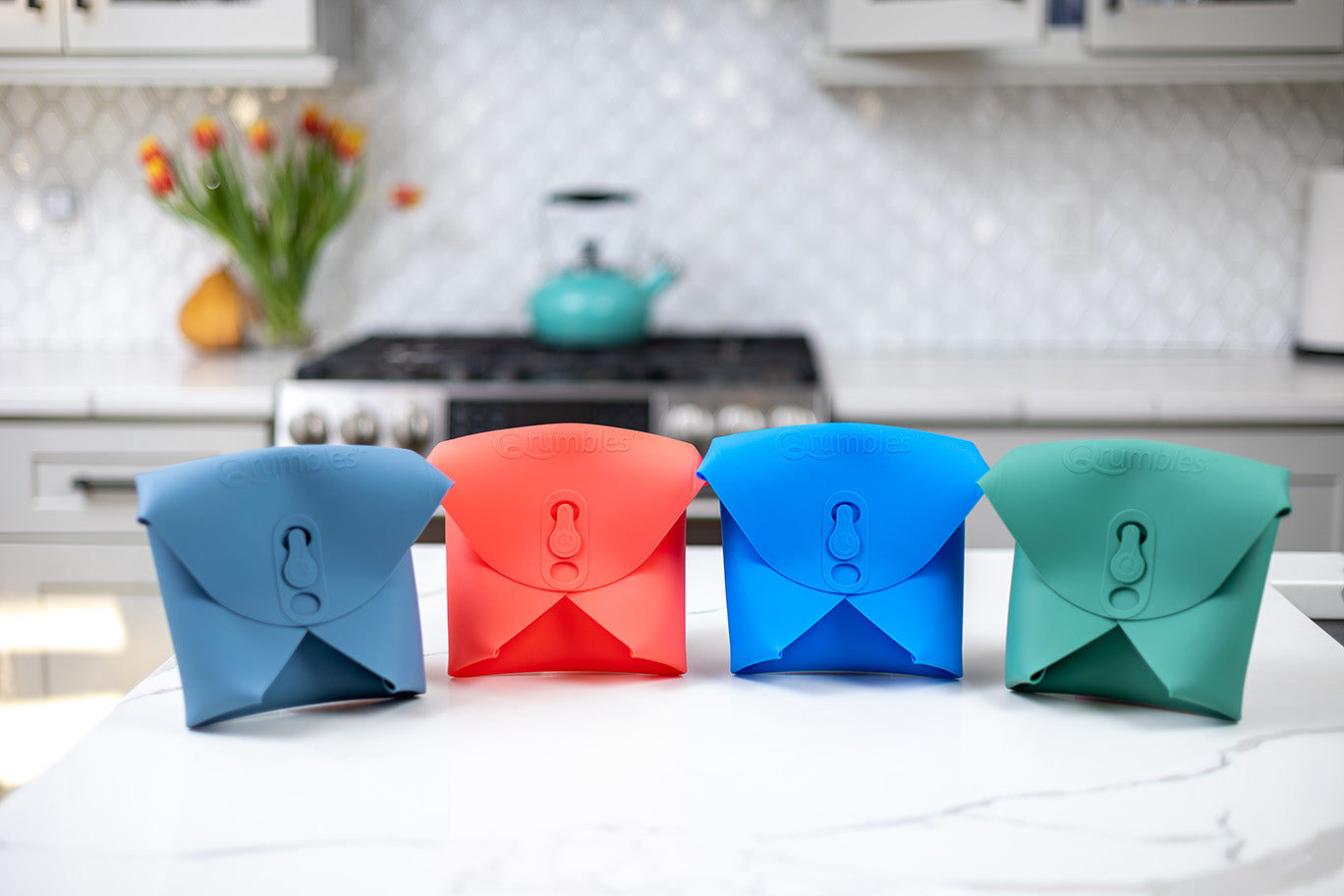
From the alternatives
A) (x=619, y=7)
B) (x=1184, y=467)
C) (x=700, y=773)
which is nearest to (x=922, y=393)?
(x=619, y=7)

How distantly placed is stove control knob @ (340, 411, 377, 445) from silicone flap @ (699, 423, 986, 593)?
1.41 m

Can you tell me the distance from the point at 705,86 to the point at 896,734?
2.19m

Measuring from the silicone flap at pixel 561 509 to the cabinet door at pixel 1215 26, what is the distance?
5.98 ft

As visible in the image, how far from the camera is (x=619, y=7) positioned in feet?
8.68

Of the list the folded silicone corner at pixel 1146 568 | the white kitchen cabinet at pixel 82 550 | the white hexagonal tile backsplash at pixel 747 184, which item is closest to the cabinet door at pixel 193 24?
the white hexagonal tile backsplash at pixel 747 184

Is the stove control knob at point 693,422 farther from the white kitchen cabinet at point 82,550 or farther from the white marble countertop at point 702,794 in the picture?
the white marble countertop at point 702,794

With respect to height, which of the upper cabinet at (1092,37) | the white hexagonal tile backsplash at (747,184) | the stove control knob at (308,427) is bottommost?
the stove control knob at (308,427)

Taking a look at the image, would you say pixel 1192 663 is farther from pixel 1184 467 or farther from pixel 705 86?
pixel 705 86

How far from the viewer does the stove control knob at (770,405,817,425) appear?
2070 mm

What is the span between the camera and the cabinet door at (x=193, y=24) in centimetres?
227

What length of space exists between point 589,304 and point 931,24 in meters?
0.85

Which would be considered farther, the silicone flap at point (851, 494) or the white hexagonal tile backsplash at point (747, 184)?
the white hexagonal tile backsplash at point (747, 184)

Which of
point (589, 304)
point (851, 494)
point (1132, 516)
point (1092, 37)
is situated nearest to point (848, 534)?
point (851, 494)

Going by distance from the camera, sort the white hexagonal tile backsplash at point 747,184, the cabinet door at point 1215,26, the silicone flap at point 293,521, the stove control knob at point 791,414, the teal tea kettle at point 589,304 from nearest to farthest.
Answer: the silicone flap at point 293,521, the stove control knob at point 791,414, the cabinet door at point 1215,26, the teal tea kettle at point 589,304, the white hexagonal tile backsplash at point 747,184
